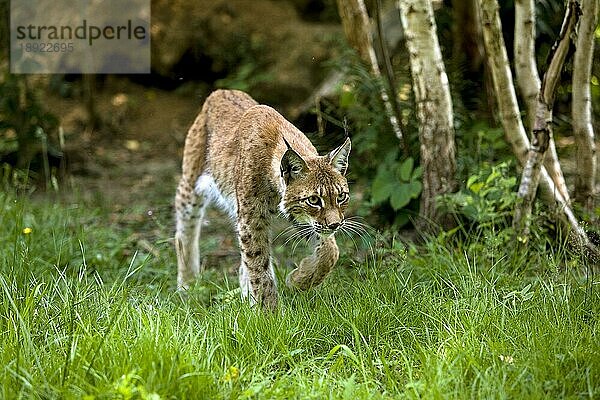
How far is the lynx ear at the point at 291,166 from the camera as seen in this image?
15.3 ft

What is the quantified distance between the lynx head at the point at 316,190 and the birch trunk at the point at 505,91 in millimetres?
1696

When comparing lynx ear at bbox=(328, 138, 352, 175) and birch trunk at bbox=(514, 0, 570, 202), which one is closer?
lynx ear at bbox=(328, 138, 352, 175)

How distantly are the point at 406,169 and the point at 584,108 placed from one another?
145cm

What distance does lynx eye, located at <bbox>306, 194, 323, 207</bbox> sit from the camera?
474cm

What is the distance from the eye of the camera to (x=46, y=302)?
4512mm

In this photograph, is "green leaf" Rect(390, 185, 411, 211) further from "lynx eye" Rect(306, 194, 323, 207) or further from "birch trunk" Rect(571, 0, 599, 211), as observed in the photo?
"lynx eye" Rect(306, 194, 323, 207)

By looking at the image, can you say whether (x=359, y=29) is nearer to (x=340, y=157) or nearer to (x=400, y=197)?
(x=400, y=197)

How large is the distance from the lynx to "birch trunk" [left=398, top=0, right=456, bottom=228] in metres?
1.25

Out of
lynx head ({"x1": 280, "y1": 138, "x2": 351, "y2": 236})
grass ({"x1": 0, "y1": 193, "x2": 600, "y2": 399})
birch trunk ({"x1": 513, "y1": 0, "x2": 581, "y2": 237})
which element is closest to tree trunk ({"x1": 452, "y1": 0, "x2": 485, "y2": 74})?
birch trunk ({"x1": 513, "y1": 0, "x2": 581, "y2": 237})

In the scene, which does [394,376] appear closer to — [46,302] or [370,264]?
[370,264]

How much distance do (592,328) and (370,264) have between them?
5.30ft

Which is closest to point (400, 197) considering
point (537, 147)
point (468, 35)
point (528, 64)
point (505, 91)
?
point (505, 91)

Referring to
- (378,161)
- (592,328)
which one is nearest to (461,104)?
(378,161)

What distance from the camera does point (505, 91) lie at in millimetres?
5996
